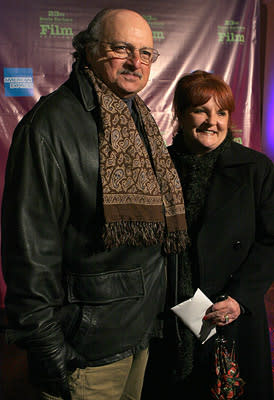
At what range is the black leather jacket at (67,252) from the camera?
0.98 meters

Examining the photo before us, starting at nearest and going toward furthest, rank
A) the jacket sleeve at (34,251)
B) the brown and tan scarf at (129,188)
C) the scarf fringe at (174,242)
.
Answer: the jacket sleeve at (34,251), the brown and tan scarf at (129,188), the scarf fringe at (174,242)

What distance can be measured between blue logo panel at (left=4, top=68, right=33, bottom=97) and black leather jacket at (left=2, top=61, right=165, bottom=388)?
2.37m

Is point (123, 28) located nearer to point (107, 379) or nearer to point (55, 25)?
point (107, 379)

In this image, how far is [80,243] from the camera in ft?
3.64

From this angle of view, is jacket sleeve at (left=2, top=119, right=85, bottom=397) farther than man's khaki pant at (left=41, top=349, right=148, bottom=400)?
No

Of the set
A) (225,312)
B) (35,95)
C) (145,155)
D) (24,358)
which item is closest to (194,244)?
(225,312)

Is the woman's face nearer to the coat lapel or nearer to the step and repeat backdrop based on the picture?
the coat lapel

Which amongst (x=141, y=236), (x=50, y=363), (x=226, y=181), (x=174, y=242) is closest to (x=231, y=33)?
(x=226, y=181)

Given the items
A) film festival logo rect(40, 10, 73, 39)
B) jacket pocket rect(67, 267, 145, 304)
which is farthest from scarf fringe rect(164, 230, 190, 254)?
film festival logo rect(40, 10, 73, 39)

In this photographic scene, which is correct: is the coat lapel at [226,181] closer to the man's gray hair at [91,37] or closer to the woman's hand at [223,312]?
the woman's hand at [223,312]

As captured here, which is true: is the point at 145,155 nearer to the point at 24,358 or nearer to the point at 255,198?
the point at 255,198

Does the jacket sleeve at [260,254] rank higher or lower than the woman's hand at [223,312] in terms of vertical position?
higher

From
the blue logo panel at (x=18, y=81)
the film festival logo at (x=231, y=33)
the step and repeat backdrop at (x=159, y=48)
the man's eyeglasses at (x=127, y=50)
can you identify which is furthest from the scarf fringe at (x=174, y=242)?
the film festival logo at (x=231, y=33)

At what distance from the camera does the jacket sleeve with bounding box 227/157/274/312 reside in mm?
1513
